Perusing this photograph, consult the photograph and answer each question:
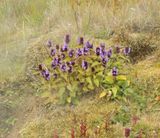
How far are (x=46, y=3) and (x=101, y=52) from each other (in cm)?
226

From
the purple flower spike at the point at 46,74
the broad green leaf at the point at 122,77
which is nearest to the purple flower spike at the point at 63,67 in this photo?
the purple flower spike at the point at 46,74

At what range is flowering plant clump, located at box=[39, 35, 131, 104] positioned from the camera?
12.6ft

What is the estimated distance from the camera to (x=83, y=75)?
3.87 meters

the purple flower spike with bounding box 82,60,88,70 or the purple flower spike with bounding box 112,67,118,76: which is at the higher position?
the purple flower spike with bounding box 82,60,88,70

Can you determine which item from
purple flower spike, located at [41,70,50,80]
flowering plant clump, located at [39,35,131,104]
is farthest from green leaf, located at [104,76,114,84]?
purple flower spike, located at [41,70,50,80]

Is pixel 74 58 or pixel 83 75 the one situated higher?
pixel 74 58

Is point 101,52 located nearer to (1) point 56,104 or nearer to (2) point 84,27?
(1) point 56,104

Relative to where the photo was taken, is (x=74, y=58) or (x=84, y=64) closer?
(x=84, y=64)

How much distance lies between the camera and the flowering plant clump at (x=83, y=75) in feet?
12.6

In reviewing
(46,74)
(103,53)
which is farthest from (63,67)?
(103,53)

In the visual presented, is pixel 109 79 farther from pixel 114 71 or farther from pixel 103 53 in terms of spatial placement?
pixel 103 53

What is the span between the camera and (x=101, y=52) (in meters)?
3.90

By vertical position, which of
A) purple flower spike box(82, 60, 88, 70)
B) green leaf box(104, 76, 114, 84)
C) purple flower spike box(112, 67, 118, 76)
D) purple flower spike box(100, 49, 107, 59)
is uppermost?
purple flower spike box(100, 49, 107, 59)

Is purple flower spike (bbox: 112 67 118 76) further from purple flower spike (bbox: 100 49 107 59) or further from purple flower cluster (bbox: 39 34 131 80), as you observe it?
purple flower spike (bbox: 100 49 107 59)
